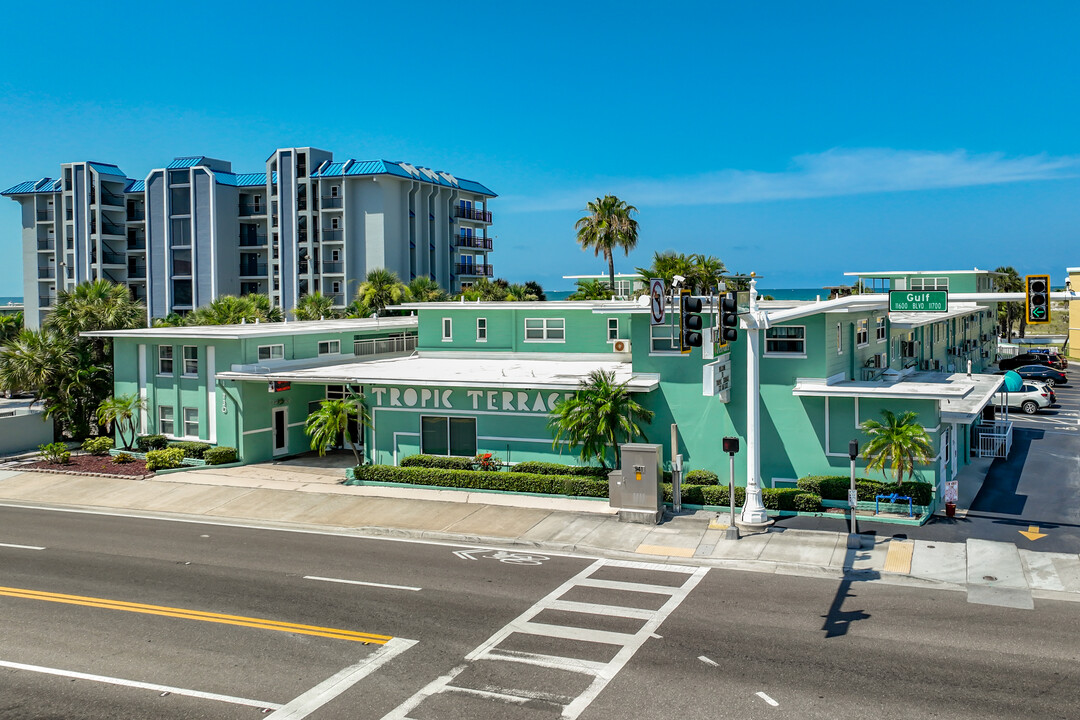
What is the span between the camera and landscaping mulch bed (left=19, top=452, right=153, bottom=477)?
104 feet

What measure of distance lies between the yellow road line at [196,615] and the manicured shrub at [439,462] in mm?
12659

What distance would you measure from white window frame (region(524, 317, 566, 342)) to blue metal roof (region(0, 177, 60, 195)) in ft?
227

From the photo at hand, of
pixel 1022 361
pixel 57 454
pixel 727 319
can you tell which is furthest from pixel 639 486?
pixel 1022 361

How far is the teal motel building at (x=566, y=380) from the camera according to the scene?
24.6 m

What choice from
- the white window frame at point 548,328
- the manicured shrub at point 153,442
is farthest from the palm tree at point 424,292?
the manicured shrub at point 153,442

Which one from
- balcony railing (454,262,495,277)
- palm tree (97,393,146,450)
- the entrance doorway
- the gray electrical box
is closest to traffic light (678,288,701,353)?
the gray electrical box

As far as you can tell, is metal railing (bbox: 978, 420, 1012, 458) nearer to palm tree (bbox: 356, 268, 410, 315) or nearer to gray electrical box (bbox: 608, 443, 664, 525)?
gray electrical box (bbox: 608, 443, 664, 525)

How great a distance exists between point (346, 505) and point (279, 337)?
11.0 metres

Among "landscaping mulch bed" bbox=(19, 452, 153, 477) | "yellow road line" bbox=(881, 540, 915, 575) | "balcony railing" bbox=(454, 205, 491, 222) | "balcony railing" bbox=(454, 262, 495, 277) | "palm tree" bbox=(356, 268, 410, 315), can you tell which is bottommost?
"yellow road line" bbox=(881, 540, 915, 575)

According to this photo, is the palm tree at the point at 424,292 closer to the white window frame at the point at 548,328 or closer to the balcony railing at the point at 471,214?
the white window frame at the point at 548,328

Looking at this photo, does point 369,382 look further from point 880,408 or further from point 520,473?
point 880,408

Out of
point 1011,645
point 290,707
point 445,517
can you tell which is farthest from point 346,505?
point 1011,645

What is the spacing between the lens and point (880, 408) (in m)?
24.1

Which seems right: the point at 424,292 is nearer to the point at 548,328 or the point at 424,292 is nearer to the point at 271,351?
the point at 271,351
